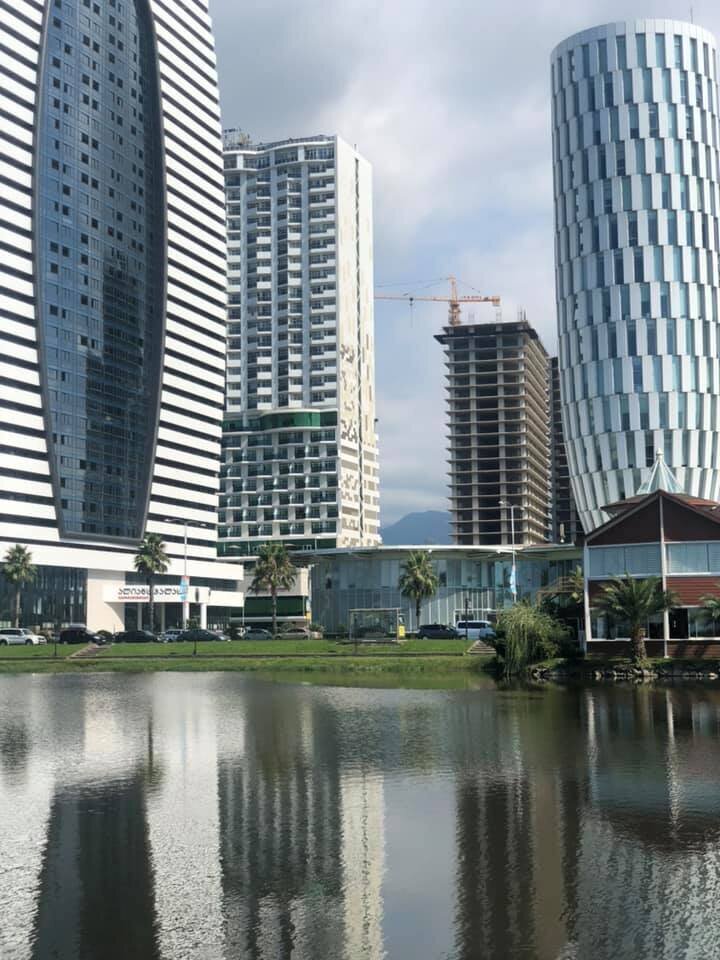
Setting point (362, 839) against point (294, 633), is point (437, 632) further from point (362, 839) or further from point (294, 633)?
point (362, 839)

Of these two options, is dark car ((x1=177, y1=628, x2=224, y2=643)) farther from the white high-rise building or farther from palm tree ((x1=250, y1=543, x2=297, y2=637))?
the white high-rise building

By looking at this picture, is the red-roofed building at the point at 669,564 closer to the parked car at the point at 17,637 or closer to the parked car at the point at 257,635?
the parked car at the point at 257,635

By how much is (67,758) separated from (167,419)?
513 feet

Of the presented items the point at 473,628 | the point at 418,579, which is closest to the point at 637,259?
the point at 418,579

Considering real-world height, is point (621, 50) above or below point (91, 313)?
above

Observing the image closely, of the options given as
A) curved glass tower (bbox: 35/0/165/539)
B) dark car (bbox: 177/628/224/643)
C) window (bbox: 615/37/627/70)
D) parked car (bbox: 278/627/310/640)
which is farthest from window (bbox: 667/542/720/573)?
window (bbox: 615/37/627/70)

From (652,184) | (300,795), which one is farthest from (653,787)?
(652,184)

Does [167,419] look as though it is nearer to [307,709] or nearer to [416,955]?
[307,709]

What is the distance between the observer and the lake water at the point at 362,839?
1872 cm

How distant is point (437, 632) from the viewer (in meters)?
114

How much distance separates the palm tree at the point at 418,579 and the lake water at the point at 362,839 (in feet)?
228

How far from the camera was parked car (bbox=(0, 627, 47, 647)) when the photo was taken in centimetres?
12379

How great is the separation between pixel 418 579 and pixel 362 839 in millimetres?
92514

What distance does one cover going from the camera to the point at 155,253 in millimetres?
190375
